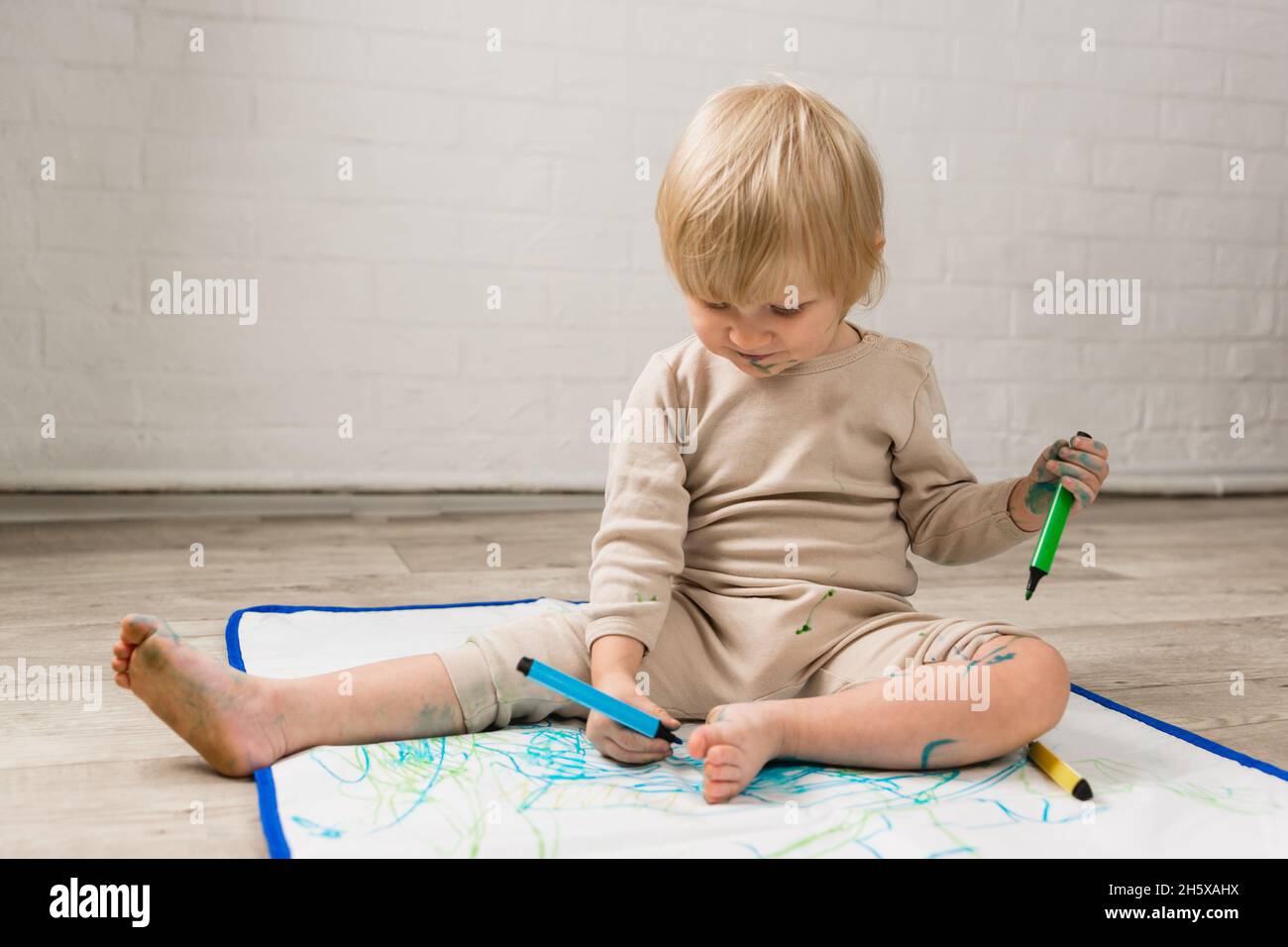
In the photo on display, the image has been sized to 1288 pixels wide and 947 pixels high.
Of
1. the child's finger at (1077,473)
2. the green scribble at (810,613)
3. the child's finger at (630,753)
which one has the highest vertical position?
the child's finger at (1077,473)

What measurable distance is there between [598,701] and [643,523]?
0.56 feet

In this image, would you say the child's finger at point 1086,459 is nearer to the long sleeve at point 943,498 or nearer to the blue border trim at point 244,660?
the long sleeve at point 943,498

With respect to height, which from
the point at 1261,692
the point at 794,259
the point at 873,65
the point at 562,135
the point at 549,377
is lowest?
the point at 1261,692

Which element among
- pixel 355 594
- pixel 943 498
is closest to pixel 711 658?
pixel 943 498

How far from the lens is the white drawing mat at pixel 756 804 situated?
688 mm

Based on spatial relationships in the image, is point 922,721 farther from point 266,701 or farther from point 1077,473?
point 266,701

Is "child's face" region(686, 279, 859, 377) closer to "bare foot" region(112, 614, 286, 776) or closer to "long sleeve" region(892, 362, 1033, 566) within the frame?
"long sleeve" region(892, 362, 1033, 566)

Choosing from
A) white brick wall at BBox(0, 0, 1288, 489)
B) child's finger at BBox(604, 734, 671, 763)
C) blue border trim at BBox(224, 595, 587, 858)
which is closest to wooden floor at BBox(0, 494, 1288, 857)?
blue border trim at BBox(224, 595, 587, 858)

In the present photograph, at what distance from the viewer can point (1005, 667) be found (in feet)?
2.65

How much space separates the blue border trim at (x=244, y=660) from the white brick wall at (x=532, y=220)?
2.44 feet

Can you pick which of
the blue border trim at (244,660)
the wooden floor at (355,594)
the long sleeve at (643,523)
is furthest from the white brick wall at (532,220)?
the long sleeve at (643,523)
